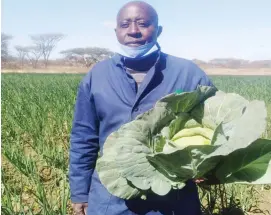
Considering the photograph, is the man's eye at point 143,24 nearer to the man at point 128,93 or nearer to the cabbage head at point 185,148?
the man at point 128,93

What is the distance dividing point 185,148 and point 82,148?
0.65 meters

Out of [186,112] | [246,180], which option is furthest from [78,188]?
[246,180]

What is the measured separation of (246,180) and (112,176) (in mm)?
463

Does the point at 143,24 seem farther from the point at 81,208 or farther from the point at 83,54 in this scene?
the point at 83,54

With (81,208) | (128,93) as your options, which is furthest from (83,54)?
(128,93)

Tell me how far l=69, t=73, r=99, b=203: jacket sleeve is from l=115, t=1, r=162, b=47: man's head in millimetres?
294

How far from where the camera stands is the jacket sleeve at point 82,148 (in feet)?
5.35

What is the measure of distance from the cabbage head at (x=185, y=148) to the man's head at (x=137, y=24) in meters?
0.41

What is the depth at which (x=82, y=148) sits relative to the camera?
165 centimetres

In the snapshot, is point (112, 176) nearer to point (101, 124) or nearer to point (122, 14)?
point (101, 124)

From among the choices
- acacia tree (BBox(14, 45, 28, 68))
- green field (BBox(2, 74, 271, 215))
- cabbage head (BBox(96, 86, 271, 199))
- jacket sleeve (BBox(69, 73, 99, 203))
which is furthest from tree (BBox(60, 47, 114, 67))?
cabbage head (BBox(96, 86, 271, 199))

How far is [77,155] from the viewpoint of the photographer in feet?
5.42

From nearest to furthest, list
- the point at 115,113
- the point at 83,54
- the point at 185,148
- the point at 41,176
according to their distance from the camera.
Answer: the point at 185,148
the point at 115,113
the point at 41,176
the point at 83,54

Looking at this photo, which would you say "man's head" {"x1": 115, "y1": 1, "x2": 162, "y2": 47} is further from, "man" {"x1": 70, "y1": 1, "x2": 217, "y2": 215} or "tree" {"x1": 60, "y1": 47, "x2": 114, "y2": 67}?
"tree" {"x1": 60, "y1": 47, "x2": 114, "y2": 67}
